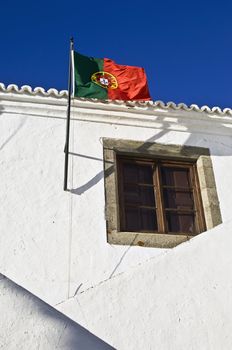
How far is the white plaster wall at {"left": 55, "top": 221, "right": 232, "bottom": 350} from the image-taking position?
3.00 m

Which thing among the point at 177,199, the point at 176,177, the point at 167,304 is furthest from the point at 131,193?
the point at 167,304

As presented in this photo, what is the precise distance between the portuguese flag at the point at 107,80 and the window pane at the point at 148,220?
4.60 feet

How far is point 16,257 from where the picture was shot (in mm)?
5297

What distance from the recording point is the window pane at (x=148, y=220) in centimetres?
595

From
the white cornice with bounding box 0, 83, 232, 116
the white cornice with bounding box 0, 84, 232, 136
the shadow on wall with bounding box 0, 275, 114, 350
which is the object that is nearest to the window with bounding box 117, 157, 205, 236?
the white cornice with bounding box 0, 84, 232, 136

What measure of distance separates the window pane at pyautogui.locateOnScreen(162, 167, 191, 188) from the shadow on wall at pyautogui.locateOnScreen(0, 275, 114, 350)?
429 cm

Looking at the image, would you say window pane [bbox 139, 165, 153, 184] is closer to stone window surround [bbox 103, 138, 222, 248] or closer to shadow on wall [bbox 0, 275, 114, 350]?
stone window surround [bbox 103, 138, 222, 248]

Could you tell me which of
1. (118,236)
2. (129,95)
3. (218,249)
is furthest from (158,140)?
(218,249)

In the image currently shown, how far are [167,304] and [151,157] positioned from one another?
3499 millimetres

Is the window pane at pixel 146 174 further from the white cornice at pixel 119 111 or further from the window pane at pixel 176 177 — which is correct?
the white cornice at pixel 119 111

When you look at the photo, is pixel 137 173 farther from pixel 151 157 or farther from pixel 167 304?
pixel 167 304

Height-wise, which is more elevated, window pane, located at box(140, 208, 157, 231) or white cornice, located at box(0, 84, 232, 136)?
white cornice, located at box(0, 84, 232, 136)

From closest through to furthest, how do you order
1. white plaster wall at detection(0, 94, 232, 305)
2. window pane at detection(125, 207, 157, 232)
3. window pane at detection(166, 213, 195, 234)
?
1. white plaster wall at detection(0, 94, 232, 305)
2. window pane at detection(125, 207, 157, 232)
3. window pane at detection(166, 213, 195, 234)

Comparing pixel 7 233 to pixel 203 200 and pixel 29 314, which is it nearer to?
pixel 203 200
